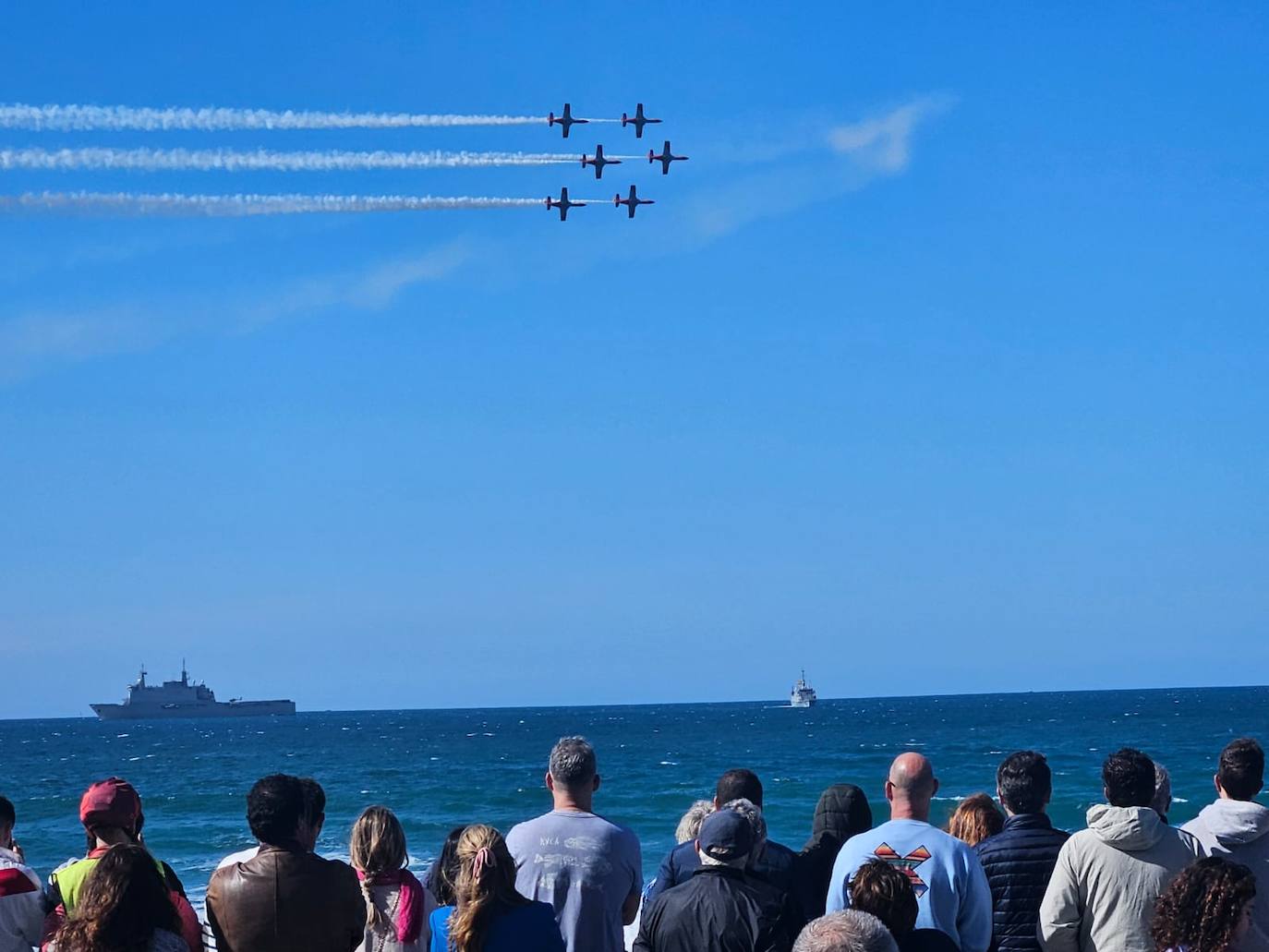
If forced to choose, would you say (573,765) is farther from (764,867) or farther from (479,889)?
(764,867)

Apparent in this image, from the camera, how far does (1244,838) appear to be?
639cm

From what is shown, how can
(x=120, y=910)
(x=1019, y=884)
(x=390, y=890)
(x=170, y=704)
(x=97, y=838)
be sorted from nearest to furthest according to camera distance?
(x=120, y=910), (x=97, y=838), (x=1019, y=884), (x=390, y=890), (x=170, y=704)

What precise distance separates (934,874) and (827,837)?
1.22m

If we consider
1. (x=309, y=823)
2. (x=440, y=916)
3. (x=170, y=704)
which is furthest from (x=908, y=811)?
(x=170, y=704)

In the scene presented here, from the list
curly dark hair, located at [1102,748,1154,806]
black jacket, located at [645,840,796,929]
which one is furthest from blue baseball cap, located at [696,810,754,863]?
curly dark hair, located at [1102,748,1154,806]

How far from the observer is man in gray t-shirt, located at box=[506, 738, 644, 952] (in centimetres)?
605

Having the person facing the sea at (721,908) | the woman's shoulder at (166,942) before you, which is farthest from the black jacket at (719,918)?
the woman's shoulder at (166,942)

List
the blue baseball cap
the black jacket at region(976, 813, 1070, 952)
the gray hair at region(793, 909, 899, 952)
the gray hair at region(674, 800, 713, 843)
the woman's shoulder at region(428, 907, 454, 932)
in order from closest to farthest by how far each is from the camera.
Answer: the gray hair at region(793, 909, 899, 952) < the blue baseball cap < the woman's shoulder at region(428, 907, 454, 932) < the black jacket at region(976, 813, 1070, 952) < the gray hair at region(674, 800, 713, 843)

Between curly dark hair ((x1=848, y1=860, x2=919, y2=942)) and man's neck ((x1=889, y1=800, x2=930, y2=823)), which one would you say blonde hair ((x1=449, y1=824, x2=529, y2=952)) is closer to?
curly dark hair ((x1=848, y1=860, x2=919, y2=942))

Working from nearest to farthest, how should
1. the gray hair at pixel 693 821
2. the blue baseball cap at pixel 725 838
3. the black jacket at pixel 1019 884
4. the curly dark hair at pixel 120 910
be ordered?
the curly dark hair at pixel 120 910, the blue baseball cap at pixel 725 838, the black jacket at pixel 1019 884, the gray hair at pixel 693 821

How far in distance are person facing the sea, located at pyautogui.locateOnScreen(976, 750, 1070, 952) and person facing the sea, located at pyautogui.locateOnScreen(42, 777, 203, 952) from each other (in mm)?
3205

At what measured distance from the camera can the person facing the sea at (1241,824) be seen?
636cm

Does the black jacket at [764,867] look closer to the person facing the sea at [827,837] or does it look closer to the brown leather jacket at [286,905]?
the person facing the sea at [827,837]

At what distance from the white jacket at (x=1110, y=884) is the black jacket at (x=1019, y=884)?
197mm
